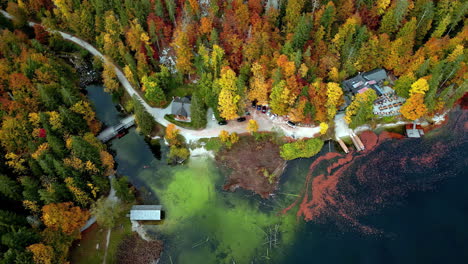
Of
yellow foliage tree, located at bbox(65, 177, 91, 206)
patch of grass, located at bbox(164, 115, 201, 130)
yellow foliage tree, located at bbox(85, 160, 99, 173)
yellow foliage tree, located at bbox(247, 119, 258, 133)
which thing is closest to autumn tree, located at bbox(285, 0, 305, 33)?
yellow foliage tree, located at bbox(247, 119, 258, 133)

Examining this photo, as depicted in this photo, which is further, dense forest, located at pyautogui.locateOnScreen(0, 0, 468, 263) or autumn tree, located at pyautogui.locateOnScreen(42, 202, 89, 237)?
dense forest, located at pyautogui.locateOnScreen(0, 0, 468, 263)

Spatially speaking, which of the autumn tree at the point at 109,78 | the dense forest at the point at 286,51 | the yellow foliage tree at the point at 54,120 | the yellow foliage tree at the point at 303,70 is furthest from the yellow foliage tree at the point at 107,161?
the yellow foliage tree at the point at 303,70

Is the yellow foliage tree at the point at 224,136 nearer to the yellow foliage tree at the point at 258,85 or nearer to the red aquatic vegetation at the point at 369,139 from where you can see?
the yellow foliage tree at the point at 258,85

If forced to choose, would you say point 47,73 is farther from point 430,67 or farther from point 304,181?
point 430,67

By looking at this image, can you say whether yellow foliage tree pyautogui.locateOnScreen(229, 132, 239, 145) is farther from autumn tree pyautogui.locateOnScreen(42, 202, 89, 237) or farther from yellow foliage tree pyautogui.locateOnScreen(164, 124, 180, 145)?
autumn tree pyautogui.locateOnScreen(42, 202, 89, 237)

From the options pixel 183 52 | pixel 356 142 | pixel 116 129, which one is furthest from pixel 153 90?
pixel 356 142

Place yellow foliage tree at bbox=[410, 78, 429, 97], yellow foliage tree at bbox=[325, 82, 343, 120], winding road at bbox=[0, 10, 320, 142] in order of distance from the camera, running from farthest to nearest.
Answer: winding road at bbox=[0, 10, 320, 142] → yellow foliage tree at bbox=[410, 78, 429, 97] → yellow foliage tree at bbox=[325, 82, 343, 120]
